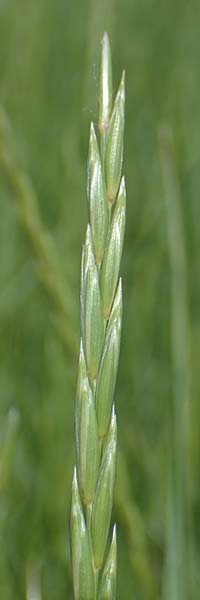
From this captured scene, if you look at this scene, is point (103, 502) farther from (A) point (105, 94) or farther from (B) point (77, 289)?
Answer: (B) point (77, 289)

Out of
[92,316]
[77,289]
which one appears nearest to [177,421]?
[92,316]

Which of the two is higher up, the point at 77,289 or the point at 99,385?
the point at 77,289

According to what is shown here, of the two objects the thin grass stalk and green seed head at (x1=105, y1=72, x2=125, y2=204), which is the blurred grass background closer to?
the thin grass stalk

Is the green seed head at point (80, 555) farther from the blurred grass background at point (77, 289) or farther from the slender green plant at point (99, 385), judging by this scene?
the blurred grass background at point (77, 289)

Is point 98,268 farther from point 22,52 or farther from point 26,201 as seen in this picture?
point 22,52

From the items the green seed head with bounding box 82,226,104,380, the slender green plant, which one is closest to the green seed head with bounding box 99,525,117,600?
the slender green plant

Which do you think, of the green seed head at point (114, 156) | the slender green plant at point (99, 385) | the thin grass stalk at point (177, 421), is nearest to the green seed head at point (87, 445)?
the slender green plant at point (99, 385)
